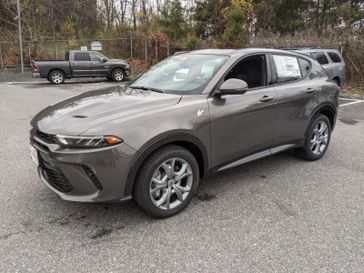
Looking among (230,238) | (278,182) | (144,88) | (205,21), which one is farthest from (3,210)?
(205,21)

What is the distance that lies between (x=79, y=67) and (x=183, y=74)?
13.8 m

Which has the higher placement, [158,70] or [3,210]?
[158,70]

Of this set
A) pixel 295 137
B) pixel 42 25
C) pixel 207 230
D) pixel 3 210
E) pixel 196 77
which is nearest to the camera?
pixel 207 230

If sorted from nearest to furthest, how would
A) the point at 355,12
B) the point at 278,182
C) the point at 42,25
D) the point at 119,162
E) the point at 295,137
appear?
the point at 119,162
the point at 278,182
the point at 295,137
the point at 355,12
the point at 42,25

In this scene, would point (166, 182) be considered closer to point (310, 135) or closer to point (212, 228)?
point (212, 228)

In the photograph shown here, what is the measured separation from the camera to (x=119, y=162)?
259 centimetres

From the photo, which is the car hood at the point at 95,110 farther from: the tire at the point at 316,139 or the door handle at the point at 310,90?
the tire at the point at 316,139

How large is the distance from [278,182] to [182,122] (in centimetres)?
165

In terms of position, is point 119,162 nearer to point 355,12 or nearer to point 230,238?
point 230,238

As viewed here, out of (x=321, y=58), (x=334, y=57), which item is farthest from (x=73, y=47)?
(x=334, y=57)

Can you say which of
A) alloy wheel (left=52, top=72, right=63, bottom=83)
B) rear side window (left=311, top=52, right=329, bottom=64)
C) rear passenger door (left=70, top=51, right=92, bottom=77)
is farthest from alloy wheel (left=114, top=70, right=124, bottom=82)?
rear side window (left=311, top=52, right=329, bottom=64)

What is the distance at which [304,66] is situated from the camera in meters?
4.40

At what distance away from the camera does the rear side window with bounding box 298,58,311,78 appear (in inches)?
170

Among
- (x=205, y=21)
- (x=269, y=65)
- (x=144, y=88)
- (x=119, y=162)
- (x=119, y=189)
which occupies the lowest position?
(x=119, y=189)
